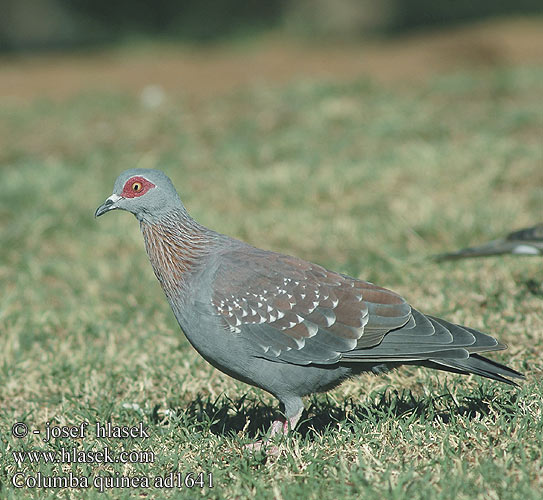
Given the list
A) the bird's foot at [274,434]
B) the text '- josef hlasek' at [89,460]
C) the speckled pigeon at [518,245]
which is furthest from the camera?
the speckled pigeon at [518,245]

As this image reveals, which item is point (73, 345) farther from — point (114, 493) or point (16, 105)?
point (16, 105)

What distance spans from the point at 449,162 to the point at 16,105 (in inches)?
245

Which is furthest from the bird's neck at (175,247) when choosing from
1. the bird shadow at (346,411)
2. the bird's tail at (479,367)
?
the bird's tail at (479,367)

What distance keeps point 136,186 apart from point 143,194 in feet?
0.16

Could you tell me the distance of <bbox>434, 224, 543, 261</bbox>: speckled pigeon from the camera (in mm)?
5480

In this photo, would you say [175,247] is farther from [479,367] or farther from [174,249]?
[479,367]

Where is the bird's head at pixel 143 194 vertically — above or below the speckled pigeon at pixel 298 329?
above

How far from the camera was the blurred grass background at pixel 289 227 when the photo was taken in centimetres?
362

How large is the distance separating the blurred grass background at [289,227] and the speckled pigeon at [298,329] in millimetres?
271

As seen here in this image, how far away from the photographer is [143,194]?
4047 mm

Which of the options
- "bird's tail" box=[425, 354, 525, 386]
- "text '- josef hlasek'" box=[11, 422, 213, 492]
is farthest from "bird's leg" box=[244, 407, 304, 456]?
"bird's tail" box=[425, 354, 525, 386]

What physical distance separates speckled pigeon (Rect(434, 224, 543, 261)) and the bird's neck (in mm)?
2326

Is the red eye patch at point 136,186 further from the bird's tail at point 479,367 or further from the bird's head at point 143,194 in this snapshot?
the bird's tail at point 479,367

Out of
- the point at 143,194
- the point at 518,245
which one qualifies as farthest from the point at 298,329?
the point at 518,245
